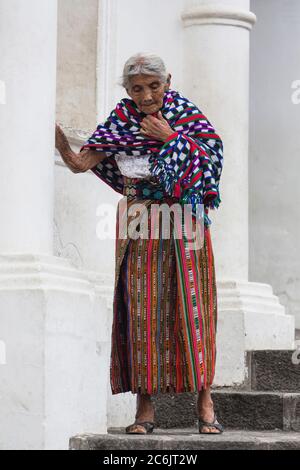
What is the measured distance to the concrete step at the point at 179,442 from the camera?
5645 mm

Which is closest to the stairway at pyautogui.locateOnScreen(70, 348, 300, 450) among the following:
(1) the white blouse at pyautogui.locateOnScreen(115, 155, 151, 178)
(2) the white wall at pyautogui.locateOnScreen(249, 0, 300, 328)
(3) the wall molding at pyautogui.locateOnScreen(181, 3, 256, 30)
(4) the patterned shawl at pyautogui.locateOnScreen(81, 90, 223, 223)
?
(4) the patterned shawl at pyautogui.locateOnScreen(81, 90, 223, 223)

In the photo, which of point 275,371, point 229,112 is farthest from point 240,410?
point 229,112

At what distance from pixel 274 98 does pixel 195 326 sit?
12.0 feet

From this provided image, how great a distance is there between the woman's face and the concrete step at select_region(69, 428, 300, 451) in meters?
1.33

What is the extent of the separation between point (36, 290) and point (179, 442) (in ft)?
2.90

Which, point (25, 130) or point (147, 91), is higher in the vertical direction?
point (147, 91)

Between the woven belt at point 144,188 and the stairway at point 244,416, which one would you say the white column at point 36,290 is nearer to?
the stairway at point 244,416

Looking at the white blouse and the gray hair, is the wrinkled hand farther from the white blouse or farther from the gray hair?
the gray hair

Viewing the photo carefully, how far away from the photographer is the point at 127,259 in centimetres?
603

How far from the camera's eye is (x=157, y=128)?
593cm

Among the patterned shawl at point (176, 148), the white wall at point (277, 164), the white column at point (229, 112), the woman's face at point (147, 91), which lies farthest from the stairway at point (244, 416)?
the white wall at point (277, 164)

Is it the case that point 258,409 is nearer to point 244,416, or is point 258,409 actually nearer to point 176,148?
point 244,416

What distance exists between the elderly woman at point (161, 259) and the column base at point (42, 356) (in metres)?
0.21

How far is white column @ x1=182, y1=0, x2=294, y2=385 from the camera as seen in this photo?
800 cm
